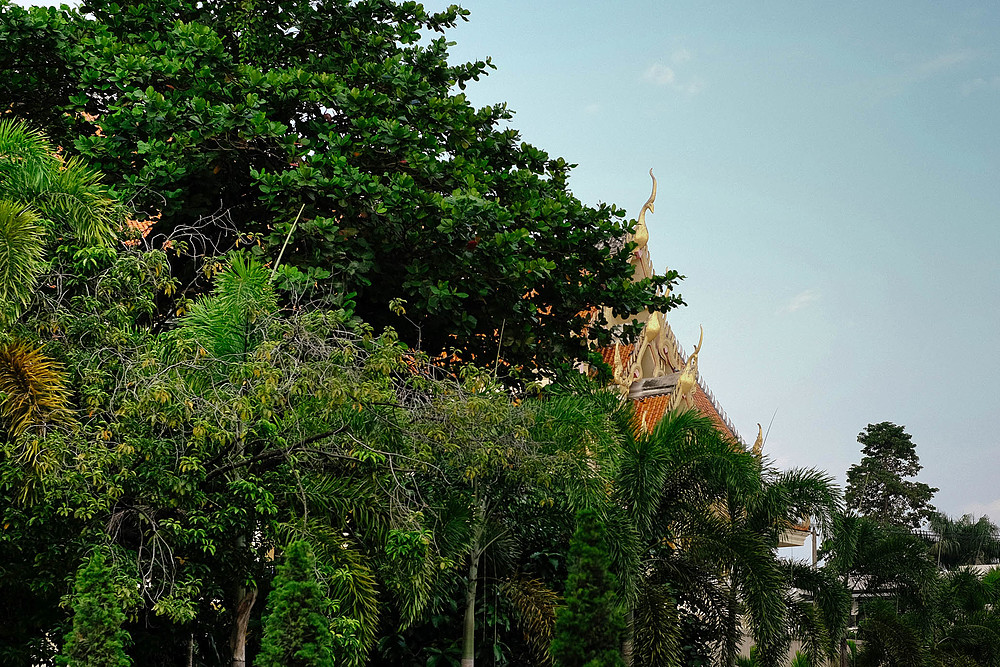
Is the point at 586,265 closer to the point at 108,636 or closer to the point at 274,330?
the point at 274,330

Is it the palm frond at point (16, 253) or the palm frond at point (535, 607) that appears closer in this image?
the palm frond at point (16, 253)

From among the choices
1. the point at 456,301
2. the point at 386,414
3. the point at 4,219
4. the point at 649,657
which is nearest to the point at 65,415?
the point at 4,219

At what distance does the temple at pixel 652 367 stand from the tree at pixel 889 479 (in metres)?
23.9

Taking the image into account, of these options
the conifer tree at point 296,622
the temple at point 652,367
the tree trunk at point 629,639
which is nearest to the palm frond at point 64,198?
the conifer tree at point 296,622

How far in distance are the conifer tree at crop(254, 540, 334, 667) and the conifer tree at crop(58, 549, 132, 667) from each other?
3.35 ft

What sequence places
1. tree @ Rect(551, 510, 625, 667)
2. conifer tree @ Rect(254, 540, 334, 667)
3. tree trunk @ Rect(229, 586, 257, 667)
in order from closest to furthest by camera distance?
conifer tree @ Rect(254, 540, 334, 667)
tree @ Rect(551, 510, 625, 667)
tree trunk @ Rect(229, 586, 257, 667)

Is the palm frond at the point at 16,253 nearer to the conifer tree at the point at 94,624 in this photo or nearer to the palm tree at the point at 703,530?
the conifer tree at the point at 94,624

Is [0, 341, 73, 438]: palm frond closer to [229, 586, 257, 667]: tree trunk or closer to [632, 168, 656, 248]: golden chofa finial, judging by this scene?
[229, 586, 257, 667]: tree trunk

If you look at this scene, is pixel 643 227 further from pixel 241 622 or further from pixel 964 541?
pixel 964 541

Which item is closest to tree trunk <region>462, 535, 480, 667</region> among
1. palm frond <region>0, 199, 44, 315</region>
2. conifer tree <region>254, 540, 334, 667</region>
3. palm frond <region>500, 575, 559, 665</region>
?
palm frond <region>500, 575, 559, 665</region>

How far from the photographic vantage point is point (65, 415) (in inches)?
291

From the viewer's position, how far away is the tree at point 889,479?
4247 cm

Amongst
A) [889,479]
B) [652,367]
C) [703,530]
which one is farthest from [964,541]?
[703,530]

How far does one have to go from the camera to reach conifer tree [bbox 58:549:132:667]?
6656 millimetres
